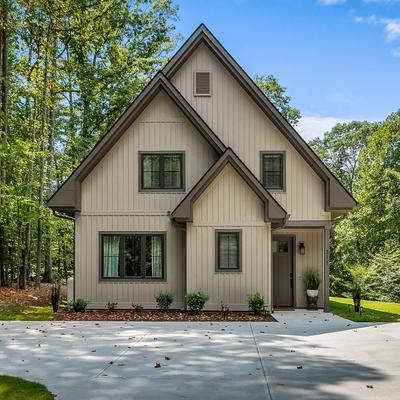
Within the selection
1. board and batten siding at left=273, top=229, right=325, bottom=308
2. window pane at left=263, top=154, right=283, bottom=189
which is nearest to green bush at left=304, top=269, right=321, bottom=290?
board and batten siding at left=273, top=229, right=325, bottom=308

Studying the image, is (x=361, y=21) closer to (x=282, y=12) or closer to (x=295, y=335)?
(x=282, y=12)

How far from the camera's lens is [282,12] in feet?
50.1

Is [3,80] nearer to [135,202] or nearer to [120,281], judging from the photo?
[135,202]

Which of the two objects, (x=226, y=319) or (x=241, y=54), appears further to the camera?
(x=241, y=54)

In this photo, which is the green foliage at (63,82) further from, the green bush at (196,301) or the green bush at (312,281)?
the green bush at (312,281)

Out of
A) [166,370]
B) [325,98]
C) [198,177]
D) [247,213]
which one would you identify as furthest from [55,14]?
[325,98]

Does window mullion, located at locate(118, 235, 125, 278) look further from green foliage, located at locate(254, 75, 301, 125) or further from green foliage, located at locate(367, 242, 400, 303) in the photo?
green foliage, located at locate(254, 75, 301, 125)

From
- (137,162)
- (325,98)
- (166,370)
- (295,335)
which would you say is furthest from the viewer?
(325,98)

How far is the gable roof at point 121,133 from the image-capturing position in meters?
17.7

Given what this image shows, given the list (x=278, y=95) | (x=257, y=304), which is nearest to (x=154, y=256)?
(x=257, y=304)

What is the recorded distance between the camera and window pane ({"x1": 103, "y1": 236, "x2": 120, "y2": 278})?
17828 millimetres

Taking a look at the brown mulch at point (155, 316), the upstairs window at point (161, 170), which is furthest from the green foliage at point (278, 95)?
the brown mulch at point (155, 316)

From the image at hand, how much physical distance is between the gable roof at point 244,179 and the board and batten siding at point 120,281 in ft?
4.33

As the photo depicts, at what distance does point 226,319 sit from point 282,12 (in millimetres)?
8814
